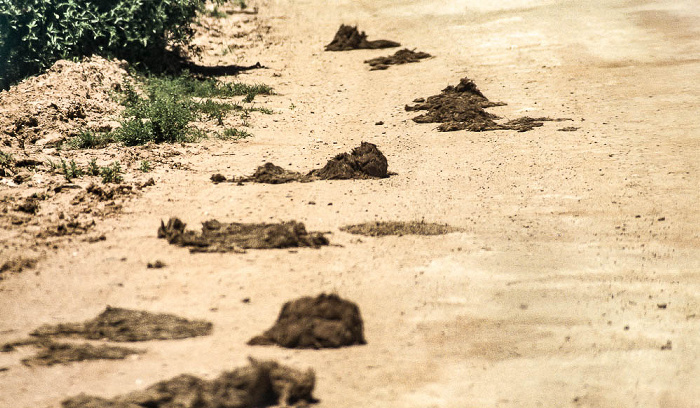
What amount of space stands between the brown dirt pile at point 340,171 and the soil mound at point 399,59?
22.1ft

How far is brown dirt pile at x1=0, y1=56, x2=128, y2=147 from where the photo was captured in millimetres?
8953

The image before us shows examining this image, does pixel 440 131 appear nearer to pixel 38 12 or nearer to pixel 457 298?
pixel 457 298

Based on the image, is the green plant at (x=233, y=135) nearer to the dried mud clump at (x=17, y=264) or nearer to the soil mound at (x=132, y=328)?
the dried mud clump at (x=17, y=264)

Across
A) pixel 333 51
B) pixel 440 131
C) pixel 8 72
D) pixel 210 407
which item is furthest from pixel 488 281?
pixel 333 51

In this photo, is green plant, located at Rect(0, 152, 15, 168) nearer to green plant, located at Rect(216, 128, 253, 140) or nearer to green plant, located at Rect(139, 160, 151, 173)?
green plant, located at Rect(139, 160, 151, 173)

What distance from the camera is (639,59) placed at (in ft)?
43.8

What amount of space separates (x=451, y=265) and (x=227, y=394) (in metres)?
2.23

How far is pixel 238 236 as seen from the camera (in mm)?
6160

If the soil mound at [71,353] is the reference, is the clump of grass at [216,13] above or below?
above

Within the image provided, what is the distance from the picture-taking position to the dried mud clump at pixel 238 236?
5945 mm

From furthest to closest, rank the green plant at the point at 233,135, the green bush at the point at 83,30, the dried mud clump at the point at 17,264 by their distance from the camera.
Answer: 1. the green bush at the point at 83,30
2. the green plant at the point at 233,135
3. the dried mud clump at the point at 17,264

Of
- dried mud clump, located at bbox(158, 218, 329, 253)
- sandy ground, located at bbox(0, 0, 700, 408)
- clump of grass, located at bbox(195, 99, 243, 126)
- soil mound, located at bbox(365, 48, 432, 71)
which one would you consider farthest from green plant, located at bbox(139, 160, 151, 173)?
soil mound, located at bbox(365, 48, 432, 71)

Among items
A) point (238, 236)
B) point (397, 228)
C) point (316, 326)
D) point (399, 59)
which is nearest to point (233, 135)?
point (238, 236)

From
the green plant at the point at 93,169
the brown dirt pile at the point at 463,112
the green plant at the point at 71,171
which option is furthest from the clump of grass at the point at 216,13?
the green plant at the point at 71,171
